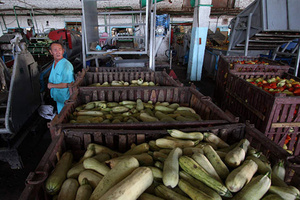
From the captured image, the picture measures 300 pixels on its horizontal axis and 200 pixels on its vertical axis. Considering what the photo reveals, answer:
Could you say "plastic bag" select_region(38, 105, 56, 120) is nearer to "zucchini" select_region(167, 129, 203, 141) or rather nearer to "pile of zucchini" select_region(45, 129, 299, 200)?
"pile of zucchini" select_region(45, 129, 299, 200)

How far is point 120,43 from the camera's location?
11.5 meters

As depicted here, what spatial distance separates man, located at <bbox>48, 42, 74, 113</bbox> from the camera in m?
3.41

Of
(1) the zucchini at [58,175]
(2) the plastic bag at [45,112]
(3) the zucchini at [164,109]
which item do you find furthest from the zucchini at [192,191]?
(2) the plastic bag at [45,112]

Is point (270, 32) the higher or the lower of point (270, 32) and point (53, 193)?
the higher

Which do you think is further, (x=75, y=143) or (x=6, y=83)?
(x=6, y=83)

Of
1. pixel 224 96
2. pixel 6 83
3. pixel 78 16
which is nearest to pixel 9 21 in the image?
pixel 78 16

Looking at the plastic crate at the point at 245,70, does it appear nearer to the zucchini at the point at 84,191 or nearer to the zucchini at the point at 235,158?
the zucchini at the point at 235,158

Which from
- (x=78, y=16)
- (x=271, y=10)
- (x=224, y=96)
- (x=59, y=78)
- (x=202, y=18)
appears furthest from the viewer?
(x=78, y=16)

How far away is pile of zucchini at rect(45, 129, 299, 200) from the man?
7.86 ft

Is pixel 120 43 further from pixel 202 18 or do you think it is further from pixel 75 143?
pixel 75 143

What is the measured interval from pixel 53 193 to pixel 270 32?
719 cm

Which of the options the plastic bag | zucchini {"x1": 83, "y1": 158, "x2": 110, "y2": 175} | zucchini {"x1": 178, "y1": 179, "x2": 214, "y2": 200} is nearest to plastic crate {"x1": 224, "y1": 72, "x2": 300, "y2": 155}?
zucchini {"x1": 178, "y1": 179, "x2": 214, "y2": 200}

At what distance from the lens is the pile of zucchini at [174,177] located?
Answer: 40.4 inches

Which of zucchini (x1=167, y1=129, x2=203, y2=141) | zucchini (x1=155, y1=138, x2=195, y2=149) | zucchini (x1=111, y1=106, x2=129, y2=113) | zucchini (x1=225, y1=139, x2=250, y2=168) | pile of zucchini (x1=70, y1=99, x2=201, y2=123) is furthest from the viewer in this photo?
zucchini (x1=111, y1=106, x2=129, y2=113)
